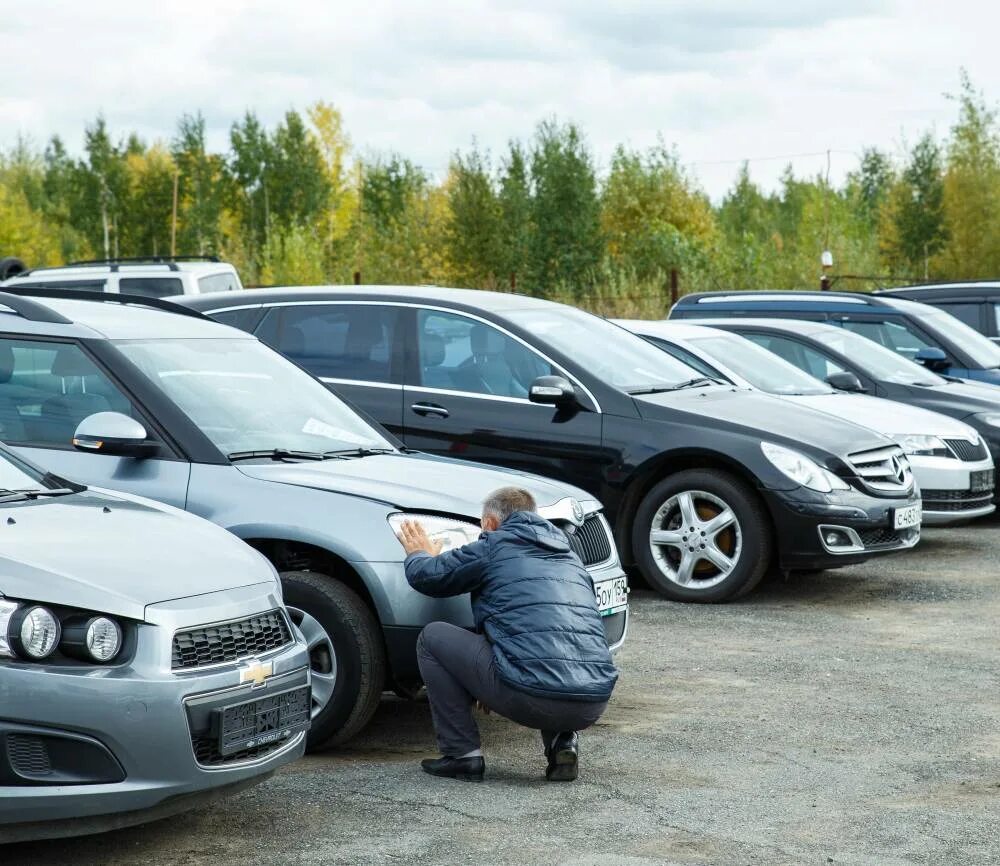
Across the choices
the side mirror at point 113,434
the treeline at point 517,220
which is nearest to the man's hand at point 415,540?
the side mirror at point 113,434

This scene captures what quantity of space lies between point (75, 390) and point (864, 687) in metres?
3.67

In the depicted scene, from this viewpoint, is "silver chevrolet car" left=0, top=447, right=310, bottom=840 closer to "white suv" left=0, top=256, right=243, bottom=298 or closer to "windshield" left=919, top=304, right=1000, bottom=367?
"windshield" left=919, top=304, right=1000, bottom=367

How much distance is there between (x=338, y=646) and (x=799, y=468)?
Result: 13.6 ft

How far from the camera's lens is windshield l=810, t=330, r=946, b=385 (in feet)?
44.0

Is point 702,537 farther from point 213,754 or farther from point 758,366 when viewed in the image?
point 213,754

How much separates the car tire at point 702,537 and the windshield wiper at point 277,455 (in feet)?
11.0

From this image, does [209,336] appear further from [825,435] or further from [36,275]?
[36,275]

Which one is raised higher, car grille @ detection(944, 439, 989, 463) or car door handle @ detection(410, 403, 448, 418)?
car door handle @ detection(410, 403, 448, 418)

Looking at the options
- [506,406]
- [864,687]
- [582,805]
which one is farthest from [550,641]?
[506,406]

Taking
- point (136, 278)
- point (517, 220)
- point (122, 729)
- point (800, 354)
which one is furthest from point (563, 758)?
point (517, 220)

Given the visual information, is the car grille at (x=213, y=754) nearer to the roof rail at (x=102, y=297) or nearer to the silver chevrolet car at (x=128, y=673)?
the silver chevrolet car at (x=128, y=673)

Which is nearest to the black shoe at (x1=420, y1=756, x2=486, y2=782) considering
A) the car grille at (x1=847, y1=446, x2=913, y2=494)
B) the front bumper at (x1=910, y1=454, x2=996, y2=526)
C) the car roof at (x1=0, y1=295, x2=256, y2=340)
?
the car roof at (x1=0, y1=295, x2=256, y2=340)

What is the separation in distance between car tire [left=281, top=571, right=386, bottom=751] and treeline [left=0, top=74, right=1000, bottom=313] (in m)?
23.6

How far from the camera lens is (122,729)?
438cm
